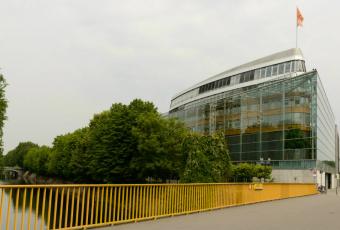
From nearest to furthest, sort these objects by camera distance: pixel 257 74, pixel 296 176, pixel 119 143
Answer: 1. pixel 119 143
2. pixel 296 176
3. pixel 257 74

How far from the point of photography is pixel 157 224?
12172 mm

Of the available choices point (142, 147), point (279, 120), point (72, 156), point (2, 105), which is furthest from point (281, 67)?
point (2, 105)

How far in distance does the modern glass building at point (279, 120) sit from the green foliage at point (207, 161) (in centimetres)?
2056

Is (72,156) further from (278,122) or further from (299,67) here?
(299,67)

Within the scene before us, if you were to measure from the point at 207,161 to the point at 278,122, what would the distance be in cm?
3071

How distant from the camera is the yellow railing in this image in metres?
9.98

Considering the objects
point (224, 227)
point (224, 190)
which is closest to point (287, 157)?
point (224, 190)

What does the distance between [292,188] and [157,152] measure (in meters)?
14.4

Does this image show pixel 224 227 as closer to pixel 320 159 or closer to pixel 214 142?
pixel 214 142

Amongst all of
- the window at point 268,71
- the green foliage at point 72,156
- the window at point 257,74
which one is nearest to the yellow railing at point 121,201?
Answer: the green foliage at point 72,156

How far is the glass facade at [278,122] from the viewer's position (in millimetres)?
61281

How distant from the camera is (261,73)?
79812 mm

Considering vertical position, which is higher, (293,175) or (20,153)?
(20,153)

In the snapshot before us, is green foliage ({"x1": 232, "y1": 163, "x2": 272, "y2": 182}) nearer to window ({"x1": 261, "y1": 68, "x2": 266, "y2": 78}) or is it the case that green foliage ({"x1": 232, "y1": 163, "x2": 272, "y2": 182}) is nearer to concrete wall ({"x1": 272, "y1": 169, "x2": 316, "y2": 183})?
concrete wall ({"x1": 272, "y1": 169, "x2": 316, "y2": 183})
